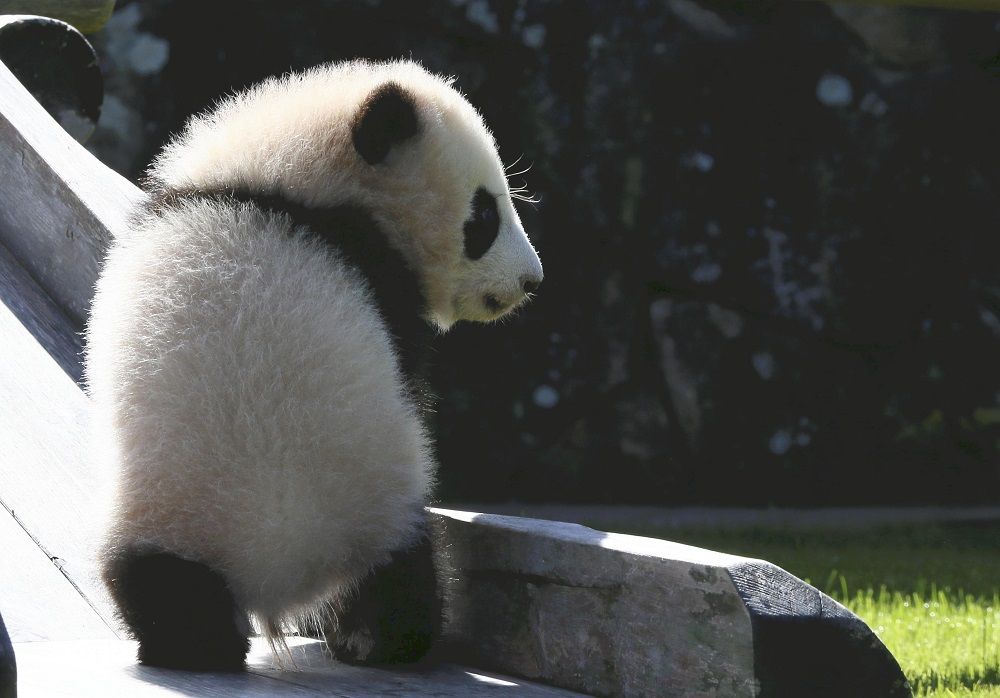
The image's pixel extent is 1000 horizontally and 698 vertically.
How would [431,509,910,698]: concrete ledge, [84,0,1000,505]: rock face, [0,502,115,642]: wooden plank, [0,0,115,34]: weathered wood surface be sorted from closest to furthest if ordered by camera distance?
[431,509,910,698]: concrete ledge < [0,502,115,642]: wooden plank < [0,0,115,34]: weathered wood surface < [84,0,1000,505]: rock face

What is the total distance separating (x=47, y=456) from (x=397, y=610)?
808mm

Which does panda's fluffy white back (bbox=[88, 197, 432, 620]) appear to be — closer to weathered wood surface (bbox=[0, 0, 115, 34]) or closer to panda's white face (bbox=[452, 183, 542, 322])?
panda's white face (bbox=[452, 183, 542, 322])

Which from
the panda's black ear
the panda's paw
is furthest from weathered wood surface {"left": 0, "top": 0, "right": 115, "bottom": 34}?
the panda's paw

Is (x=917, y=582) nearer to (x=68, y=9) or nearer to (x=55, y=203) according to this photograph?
(x=55, y=203)

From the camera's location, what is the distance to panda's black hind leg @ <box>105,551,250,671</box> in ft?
5.16

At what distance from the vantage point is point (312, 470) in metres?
1.58

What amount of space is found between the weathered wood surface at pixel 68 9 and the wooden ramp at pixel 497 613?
51.7 inches

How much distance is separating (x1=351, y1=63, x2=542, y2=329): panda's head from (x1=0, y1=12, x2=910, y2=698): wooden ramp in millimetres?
364

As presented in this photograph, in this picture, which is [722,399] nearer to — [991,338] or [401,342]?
[991,338]

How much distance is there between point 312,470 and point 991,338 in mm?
4495

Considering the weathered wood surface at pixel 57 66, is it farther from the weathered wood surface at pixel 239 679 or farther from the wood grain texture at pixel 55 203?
the weathered wood surface at pixel 239 679

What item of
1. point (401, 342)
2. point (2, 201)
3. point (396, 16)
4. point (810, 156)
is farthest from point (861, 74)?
point (401, 342)

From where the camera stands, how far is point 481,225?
197cm

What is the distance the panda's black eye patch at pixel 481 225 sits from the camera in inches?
76.8
